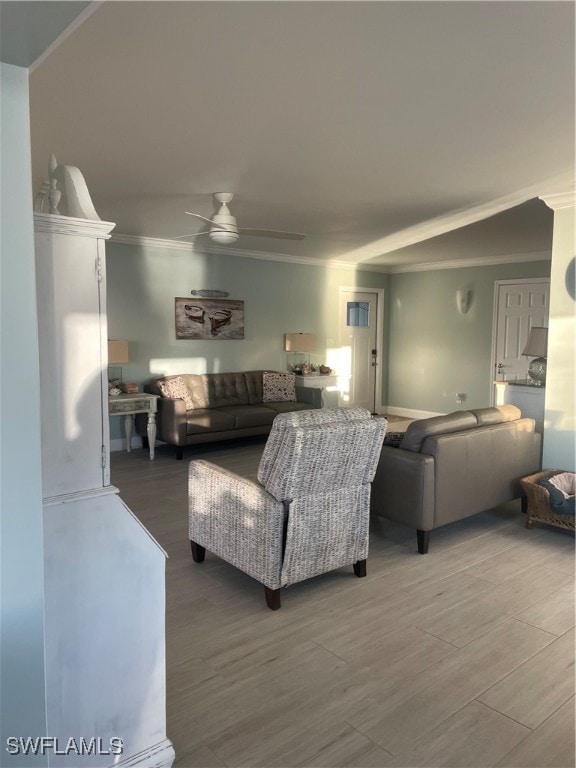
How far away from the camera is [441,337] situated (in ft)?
28.4

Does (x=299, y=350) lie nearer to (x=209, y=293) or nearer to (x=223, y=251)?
(x=209, y=293)

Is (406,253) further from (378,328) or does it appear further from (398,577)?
(398,577)

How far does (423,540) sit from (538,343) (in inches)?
85.1

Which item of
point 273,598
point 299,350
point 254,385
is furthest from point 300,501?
point 299,350

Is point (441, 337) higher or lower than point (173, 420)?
higher

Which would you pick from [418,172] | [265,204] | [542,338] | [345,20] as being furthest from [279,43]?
[542,338]

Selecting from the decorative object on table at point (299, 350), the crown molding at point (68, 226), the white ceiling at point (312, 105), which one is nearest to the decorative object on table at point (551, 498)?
the white ceiling at point (312, 105)

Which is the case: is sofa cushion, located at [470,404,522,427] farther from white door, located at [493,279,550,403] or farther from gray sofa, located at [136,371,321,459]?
white door, located at [493,279,550,403]

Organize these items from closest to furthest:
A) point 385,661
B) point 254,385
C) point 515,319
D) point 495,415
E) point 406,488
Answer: point 385,661 → point 406,488 → point 495,415 → point 254,385 → point 515,319

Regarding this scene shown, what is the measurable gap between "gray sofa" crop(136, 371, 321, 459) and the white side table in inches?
4.8

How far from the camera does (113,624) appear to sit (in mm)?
1765

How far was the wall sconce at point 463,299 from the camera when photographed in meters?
8.30

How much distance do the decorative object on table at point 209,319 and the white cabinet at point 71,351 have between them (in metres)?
5.18

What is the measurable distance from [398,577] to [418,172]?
105 inches
